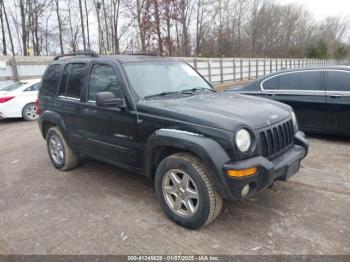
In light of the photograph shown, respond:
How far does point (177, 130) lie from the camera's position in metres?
2.99

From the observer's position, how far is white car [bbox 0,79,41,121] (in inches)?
381

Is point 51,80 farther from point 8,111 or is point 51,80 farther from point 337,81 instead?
point 8,111

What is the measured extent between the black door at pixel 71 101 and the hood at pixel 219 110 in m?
1.35

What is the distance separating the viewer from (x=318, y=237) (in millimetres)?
2863

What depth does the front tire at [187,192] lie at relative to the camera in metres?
2.86

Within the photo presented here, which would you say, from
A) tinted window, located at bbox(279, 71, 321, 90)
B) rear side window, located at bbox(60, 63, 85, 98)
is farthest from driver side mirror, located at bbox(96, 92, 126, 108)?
tinted window, located at bbox(279, 71, 321, 90)

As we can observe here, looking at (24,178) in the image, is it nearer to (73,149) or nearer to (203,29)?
(73,149)

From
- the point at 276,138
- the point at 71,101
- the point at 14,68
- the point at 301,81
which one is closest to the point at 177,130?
the point at 276,138

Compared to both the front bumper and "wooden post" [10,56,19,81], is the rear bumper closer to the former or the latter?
"wooden post" [10,56,19,81]

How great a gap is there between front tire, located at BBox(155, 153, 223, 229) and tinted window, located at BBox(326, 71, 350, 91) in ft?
13.4

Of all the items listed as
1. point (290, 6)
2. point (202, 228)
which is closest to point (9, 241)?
point (202, 228)

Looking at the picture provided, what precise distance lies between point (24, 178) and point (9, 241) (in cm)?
197

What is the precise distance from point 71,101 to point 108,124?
967 millimetres

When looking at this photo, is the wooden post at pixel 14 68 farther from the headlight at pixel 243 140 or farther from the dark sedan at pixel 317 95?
the headlight at pixel 243 140
